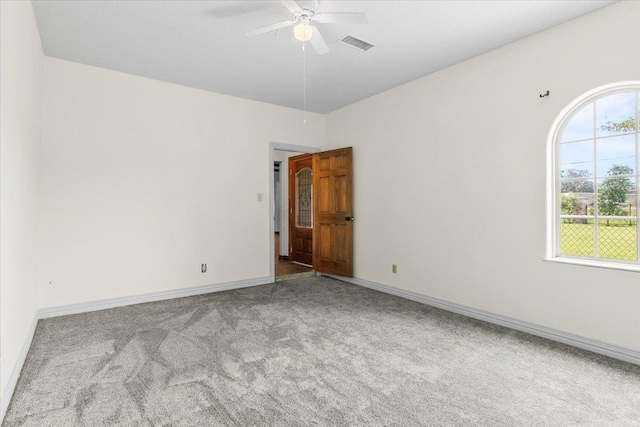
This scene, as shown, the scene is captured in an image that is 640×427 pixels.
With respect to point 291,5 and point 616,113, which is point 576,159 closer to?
point 616,113

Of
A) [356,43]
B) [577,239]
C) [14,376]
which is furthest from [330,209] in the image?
[14,376]

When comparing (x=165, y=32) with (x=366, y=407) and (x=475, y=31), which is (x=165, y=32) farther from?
(x=366, y=407)

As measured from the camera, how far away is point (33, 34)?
2799 mm

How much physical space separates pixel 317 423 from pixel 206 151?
3.74 meters

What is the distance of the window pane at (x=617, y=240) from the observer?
265 centimetres

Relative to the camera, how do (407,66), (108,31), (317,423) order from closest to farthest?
(317,423) < (108,31) < (407,66)

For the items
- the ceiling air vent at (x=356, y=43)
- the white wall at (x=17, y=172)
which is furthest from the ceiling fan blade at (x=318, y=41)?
the white wall at (x=17, y=172)

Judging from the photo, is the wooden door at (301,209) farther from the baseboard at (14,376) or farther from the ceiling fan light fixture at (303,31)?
the baseboard at (14,376)

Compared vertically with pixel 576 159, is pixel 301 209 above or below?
below

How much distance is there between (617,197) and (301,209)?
489 centimetres

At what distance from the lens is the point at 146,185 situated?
13.4ft

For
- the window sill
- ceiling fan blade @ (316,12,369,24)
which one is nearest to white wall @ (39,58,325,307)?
ceiling fan blade @ (316,12,369,24)

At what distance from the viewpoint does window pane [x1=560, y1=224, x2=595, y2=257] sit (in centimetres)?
290

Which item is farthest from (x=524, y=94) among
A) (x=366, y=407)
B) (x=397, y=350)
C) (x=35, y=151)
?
(x=35, y=151)
